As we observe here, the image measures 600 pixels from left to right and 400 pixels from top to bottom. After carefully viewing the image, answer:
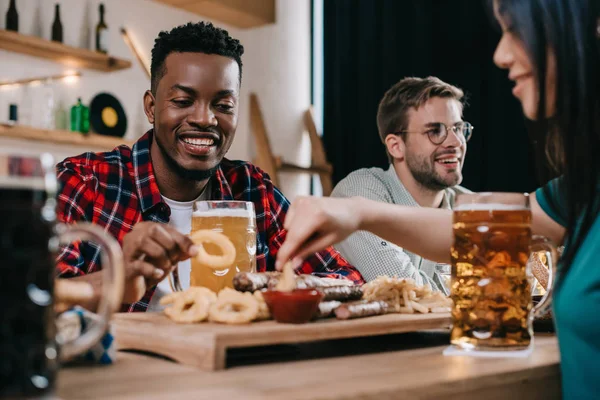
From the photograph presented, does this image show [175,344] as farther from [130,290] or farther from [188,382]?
[130,290]

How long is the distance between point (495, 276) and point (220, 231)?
0.60 meters

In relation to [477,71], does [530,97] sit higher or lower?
lower

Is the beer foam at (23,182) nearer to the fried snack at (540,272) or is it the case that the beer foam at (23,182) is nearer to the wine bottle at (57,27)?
the fried snack at (540,272)

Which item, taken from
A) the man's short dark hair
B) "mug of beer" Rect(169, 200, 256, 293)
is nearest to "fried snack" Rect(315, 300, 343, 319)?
"mug of beer" Rect(169, 200, 256, 293)

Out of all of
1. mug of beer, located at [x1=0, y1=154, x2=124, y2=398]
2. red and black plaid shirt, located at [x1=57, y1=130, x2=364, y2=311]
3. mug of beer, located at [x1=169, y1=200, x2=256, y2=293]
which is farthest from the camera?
red and black plaid shirt, located at [x1=57, y1=130, x2=364, y2=311]

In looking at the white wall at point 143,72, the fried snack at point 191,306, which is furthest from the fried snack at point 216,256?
the white wall at point 143,72

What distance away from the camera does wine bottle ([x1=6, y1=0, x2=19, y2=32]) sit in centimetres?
365

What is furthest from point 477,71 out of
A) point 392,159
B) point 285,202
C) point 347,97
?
point 285,202

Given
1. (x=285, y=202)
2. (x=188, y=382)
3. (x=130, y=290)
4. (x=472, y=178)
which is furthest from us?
(x=472, y=178)

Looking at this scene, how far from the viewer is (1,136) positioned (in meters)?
3.54

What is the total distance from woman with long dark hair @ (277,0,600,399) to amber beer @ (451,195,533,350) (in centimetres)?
7

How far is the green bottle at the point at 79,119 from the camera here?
3.86m

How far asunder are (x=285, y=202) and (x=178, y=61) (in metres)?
0.56

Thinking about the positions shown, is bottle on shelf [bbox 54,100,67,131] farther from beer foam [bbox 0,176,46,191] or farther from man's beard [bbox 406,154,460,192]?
beer foam [bbox 0,176,46,191]
